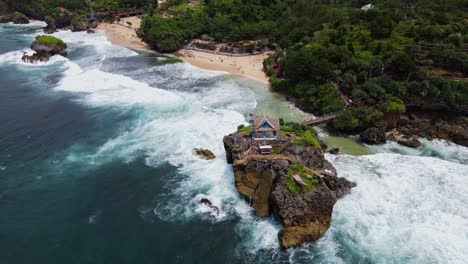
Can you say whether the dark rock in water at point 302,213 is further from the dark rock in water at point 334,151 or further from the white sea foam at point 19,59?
the white sea foam at point 19,59

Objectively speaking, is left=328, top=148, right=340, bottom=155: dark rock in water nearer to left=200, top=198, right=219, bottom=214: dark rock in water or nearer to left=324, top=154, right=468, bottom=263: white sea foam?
left=324, top=154, right=468, bottom=263: white sea foam

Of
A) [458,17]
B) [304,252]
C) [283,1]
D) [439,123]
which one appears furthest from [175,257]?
[283,1]

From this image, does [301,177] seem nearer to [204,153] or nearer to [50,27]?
[204,153]

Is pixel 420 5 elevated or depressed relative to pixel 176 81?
elevated

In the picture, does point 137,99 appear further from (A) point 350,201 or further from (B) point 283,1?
(B) point 283,1

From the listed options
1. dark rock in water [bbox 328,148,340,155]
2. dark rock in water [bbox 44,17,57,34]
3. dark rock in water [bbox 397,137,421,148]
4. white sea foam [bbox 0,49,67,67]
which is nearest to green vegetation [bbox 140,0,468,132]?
dark rock in water [bbox 397,137,421,148]
